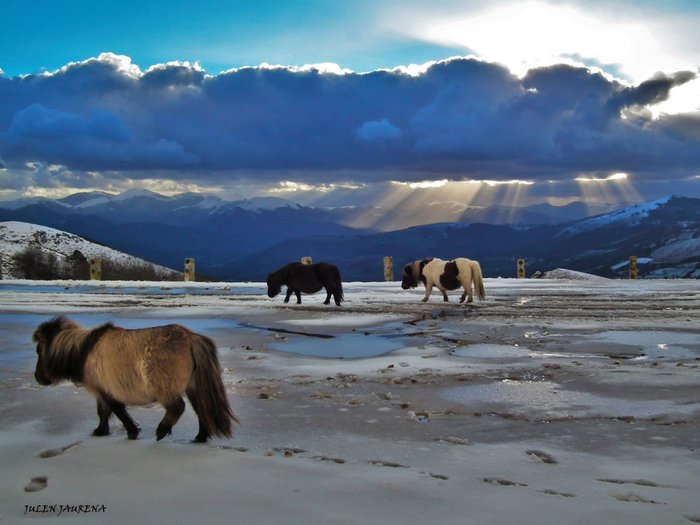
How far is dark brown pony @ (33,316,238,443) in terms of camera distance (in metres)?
4.77

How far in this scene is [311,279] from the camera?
17.3 metres

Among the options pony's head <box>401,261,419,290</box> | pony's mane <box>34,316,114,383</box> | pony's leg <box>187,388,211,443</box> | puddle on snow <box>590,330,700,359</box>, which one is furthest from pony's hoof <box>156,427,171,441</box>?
pony's head <box>401,261,419,290</box>

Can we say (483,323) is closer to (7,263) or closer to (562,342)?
(562,342)

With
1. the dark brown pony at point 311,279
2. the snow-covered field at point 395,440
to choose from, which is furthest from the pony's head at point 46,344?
the dark brown pony at point 311,279

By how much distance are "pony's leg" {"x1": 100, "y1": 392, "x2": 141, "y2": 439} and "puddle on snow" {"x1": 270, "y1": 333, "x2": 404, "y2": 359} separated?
164 inches

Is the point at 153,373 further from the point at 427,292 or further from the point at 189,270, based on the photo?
the point at 189,270

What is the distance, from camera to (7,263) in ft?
146

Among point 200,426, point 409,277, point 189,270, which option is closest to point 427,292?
point 409,277

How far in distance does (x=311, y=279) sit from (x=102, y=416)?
12308 millimetres

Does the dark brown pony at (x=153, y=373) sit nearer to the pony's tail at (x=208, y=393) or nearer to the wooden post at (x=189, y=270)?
the pony's tail at (x=208, y=393)

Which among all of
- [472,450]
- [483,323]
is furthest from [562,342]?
[472,450]

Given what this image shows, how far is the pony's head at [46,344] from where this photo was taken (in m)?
5.23

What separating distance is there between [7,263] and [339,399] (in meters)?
44.2

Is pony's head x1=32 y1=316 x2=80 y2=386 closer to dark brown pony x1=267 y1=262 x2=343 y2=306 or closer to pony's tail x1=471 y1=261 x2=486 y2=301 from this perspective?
Result: dark brown pony x1=267 y1=262 x2=343 y2=306
